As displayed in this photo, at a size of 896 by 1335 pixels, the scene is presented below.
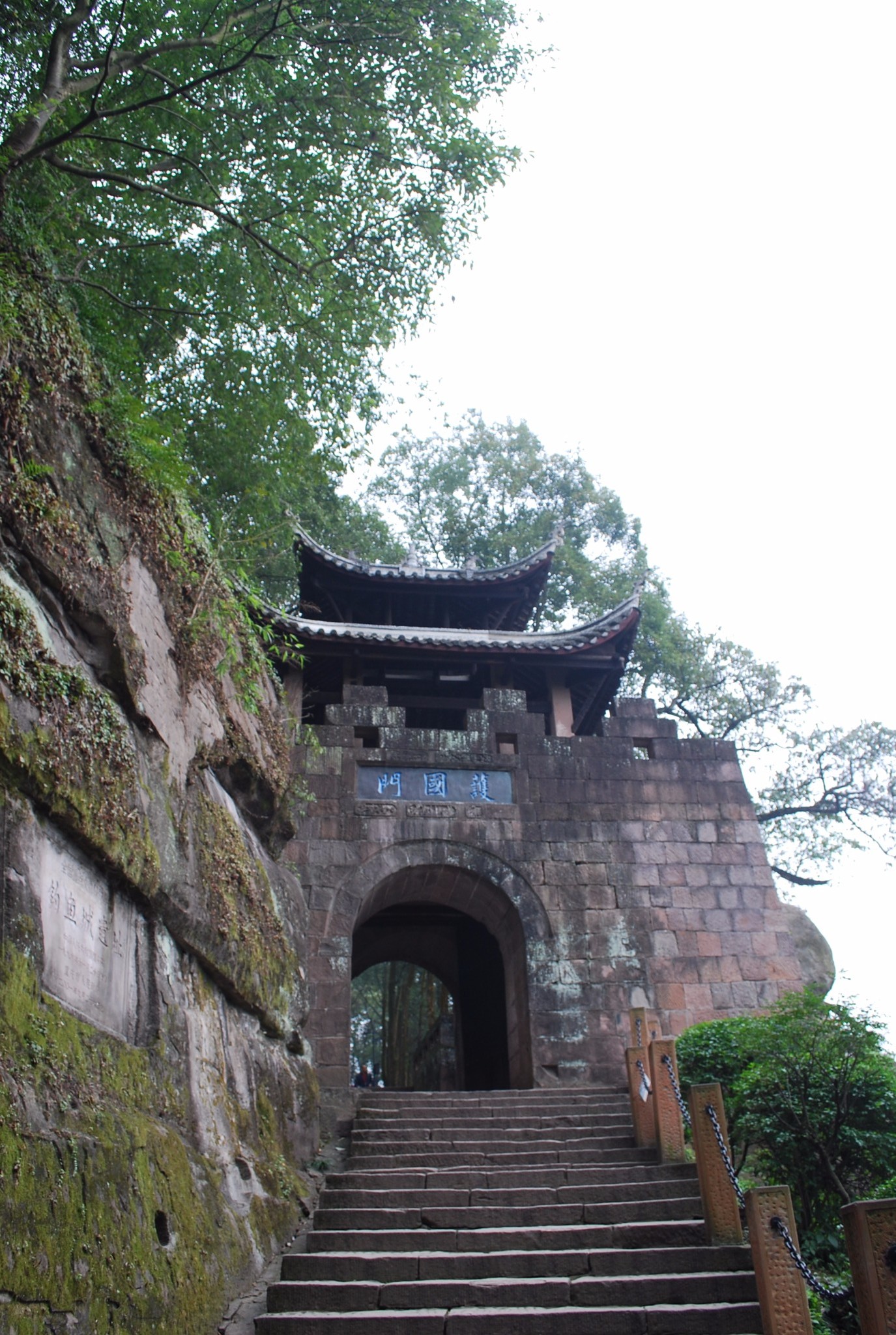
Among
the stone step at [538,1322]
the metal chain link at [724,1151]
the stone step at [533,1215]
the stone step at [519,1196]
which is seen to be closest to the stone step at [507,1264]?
the metal chain link at [724,1151]

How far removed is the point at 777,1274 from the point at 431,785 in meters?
7.37

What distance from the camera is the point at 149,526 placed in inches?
232

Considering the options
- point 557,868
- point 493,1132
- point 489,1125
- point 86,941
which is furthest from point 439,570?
point 86,941

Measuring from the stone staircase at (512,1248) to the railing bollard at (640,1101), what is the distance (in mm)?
133

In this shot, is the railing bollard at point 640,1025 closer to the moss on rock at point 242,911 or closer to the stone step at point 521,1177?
the stone step at point 521,1177

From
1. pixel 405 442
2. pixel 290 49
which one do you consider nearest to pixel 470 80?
pixel 290 49

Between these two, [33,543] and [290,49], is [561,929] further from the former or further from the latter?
[290,49]

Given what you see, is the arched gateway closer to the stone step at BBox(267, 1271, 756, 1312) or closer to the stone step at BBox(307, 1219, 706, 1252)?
the stone step at BBox(307, 1219, 706, 1252)

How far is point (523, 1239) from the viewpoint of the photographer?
5680mm

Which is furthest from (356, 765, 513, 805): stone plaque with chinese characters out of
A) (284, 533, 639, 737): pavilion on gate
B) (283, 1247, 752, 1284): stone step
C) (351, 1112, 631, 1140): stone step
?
(283, 1247, 752, 1284): stone step

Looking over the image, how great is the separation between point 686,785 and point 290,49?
8.90 metres

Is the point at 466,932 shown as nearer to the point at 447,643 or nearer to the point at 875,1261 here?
the point at 447,643

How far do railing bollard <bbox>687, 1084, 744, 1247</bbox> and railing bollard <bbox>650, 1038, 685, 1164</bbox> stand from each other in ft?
3.74

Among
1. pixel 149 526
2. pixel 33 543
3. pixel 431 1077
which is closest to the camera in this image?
pixel 33 543
